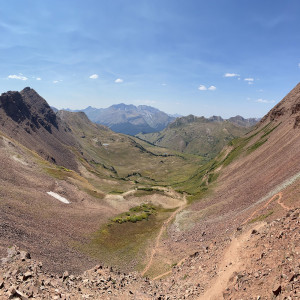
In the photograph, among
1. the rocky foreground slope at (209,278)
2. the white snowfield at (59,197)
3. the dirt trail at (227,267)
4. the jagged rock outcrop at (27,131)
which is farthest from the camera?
the jagged rock outcrop at (27,131)

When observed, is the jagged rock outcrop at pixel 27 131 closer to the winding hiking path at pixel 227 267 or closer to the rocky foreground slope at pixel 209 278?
the rocky foreground slope at pixel 209 278

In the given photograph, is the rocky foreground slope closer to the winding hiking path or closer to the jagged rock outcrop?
the winding hiking path

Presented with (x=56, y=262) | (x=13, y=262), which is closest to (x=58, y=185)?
(x=56, y=262)

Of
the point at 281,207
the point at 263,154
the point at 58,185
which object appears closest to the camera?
the point at 281,207

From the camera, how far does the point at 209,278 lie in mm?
26719

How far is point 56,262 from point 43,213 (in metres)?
20.1

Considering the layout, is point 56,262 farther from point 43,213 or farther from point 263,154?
point 263,154

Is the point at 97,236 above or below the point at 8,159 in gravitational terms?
below

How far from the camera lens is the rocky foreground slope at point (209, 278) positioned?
19984mm

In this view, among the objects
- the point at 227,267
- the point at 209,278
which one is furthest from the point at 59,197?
the point at 227,267

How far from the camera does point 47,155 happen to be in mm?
151750

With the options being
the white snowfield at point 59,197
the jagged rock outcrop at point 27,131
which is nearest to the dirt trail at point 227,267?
the white snowfield at point 59,197

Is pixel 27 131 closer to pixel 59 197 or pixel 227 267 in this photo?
pixel 59 197

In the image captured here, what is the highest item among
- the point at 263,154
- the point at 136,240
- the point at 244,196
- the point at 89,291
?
the point at 263,154
